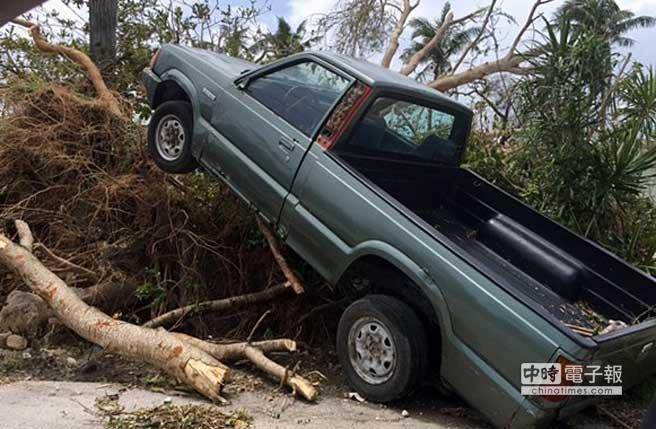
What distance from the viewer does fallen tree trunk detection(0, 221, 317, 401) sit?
384cm

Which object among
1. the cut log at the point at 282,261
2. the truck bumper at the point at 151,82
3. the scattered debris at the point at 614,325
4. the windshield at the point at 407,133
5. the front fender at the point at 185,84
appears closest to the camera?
the scattered debris at the point at 614,325

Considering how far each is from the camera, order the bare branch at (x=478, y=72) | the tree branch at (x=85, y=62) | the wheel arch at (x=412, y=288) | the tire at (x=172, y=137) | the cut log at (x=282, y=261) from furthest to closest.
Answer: the bare branch at (x=478, y=72)
the tree branch at (x=85, y=62)
the tire at (x=172, y=137)
the cut log at (x=282, y=261)
the wheel arch at (x=412, y=288)

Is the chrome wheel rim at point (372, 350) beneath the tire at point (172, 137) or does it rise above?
beneath

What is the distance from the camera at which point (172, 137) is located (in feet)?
18.4

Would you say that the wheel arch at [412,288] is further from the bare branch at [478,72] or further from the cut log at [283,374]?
the bare branch at [478,72]

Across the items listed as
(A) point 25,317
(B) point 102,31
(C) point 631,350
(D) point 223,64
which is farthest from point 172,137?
(C) point 631,350

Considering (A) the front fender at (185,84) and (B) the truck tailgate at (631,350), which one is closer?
(B) the truck tailgate at (631,350)

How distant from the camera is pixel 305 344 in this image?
5.01 meters

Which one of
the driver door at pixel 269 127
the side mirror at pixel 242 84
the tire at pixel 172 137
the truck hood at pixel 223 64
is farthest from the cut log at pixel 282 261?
the truck hood at pixel 223 64

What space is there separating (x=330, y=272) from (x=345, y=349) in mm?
562

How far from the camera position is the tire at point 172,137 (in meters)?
5.40

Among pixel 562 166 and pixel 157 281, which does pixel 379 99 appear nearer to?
pixel 562 166

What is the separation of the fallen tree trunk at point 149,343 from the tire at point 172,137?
4.86 ft

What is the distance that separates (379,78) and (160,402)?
9.56ft
